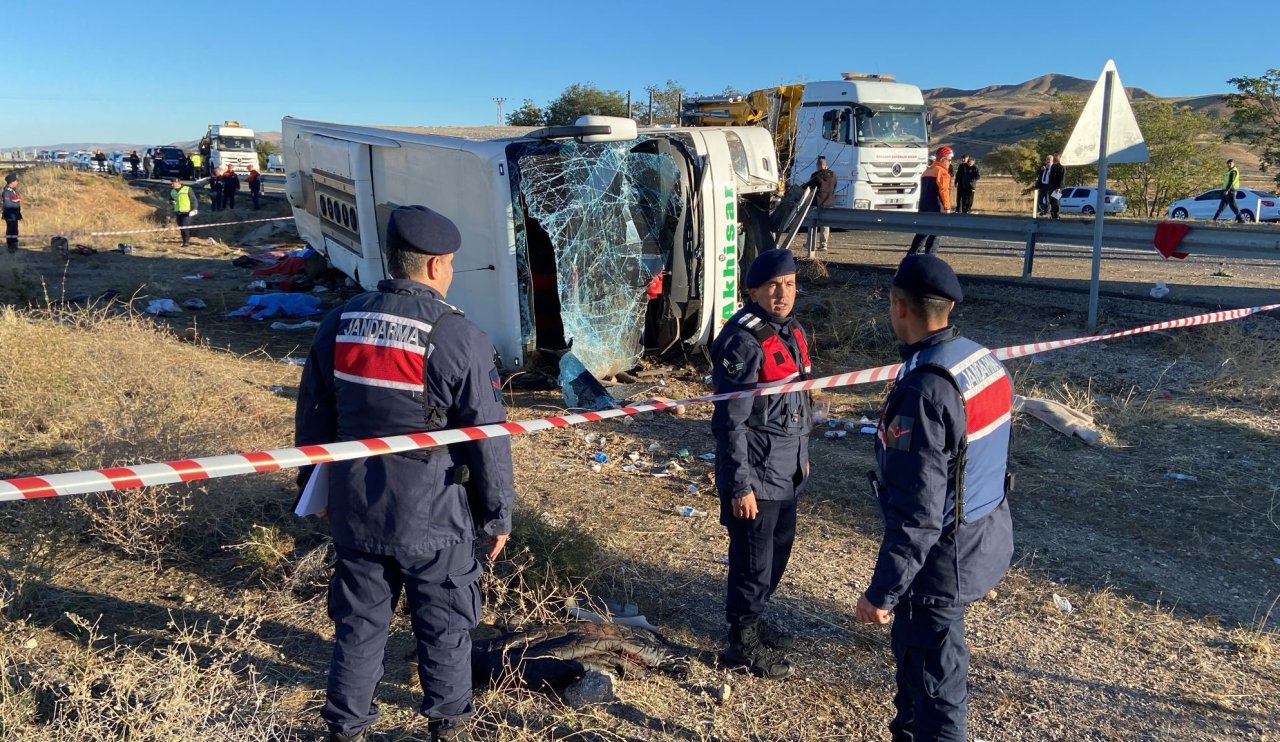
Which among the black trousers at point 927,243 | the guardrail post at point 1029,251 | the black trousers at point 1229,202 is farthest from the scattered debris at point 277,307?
the black trousers at point 1229,202

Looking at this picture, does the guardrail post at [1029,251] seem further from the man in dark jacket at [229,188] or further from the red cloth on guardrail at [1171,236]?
the man in dark jacket at [229,188]

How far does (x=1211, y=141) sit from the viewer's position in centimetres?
2983

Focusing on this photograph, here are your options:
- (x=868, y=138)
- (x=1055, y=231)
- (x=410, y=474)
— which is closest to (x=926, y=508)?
(x=410, y=474)

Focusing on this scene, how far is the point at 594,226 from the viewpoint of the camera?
7.20 metres

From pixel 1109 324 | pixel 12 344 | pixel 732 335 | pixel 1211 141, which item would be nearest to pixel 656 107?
pixel 1211 141

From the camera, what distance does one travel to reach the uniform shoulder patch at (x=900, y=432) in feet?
7.96

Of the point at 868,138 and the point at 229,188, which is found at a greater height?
the point at 868,138

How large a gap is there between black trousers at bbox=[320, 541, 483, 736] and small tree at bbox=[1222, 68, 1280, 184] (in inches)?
1212

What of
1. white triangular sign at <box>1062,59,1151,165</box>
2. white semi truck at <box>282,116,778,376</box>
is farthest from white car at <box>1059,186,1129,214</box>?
white semi truck at <box>282,116,778,376</box>

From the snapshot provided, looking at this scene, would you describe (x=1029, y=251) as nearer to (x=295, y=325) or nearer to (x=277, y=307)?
(x=295, y=325)

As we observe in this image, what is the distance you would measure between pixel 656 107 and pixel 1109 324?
85.8 ft

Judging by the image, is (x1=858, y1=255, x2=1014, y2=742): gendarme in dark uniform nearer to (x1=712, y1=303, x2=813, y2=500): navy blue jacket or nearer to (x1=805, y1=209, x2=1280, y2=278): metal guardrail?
(x1=712, y1=303, x2=813, y2=500): navy blue jacket

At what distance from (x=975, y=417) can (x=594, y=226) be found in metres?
5.10

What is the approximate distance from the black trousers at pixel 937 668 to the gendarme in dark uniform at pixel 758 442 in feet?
2.56
